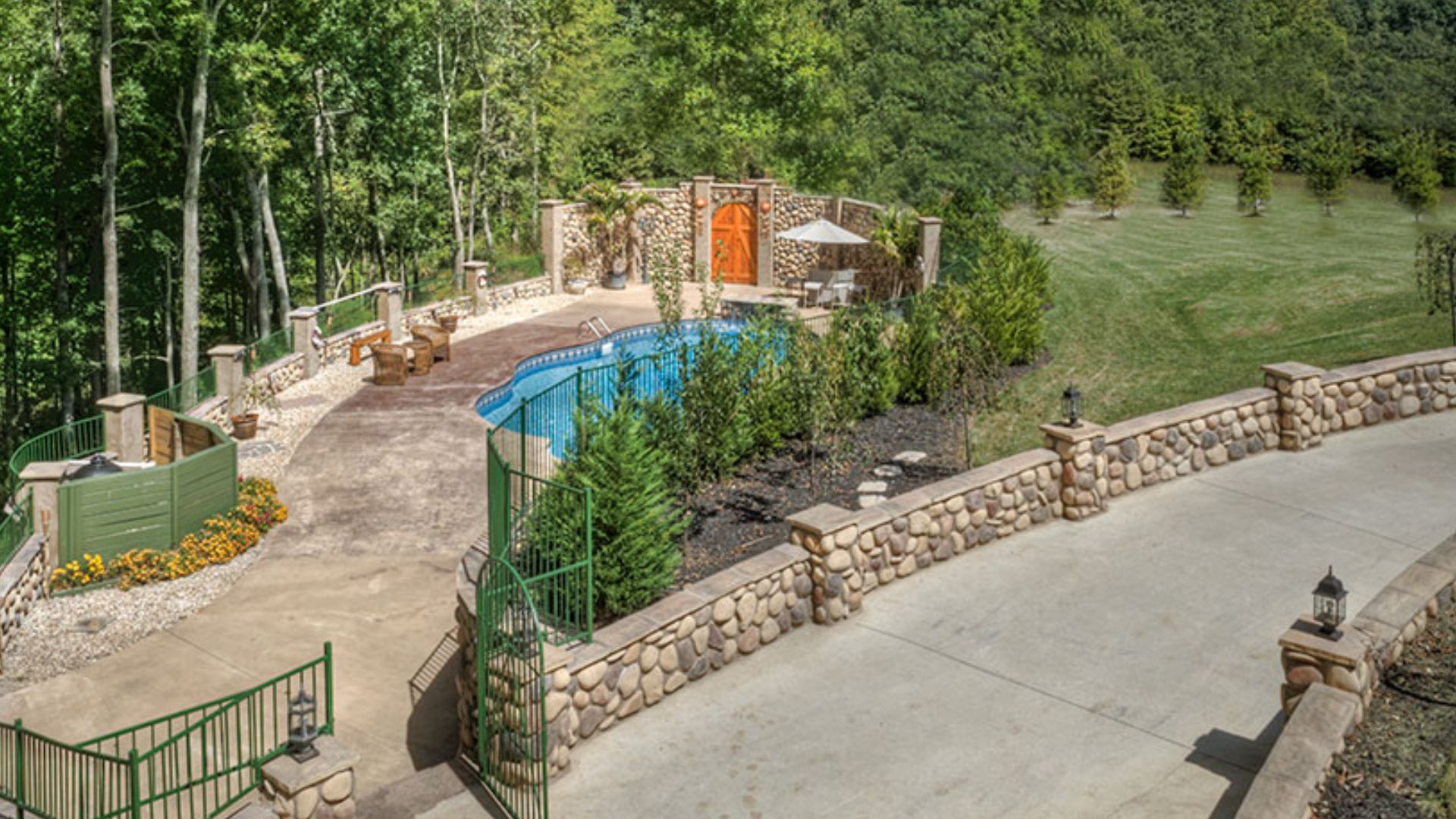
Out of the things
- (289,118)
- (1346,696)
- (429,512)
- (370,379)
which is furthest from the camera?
(289,118)

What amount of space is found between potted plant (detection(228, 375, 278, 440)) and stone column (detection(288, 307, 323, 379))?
1.51 m

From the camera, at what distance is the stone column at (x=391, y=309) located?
97.5ft

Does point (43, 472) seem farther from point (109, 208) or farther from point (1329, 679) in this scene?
point (109, 208)

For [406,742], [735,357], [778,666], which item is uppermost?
[735,357]

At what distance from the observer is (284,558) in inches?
720

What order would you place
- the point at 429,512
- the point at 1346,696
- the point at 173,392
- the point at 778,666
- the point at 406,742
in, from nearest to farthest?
the point at 1346,696, the point at 778,666, the point at 406,742, the point at 429,512, the point at 173,392

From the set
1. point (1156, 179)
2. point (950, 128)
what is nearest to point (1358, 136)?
point (1156, 179)

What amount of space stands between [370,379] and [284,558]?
923cm

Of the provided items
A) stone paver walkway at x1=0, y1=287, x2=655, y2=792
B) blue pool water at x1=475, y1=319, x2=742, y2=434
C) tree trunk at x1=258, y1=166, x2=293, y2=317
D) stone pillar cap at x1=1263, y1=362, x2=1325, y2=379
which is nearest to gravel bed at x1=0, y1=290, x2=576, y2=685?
stone paver walkway at x1=0, y1=287, x2=655, y2=792

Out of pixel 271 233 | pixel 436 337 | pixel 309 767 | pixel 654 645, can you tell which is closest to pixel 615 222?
pixel 436 337

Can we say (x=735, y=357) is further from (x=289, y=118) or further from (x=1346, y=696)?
(x=289, y=118)

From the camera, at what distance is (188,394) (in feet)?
76.1

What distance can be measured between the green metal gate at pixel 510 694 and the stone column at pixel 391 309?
65.0ft

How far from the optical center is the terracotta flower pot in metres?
23.3
